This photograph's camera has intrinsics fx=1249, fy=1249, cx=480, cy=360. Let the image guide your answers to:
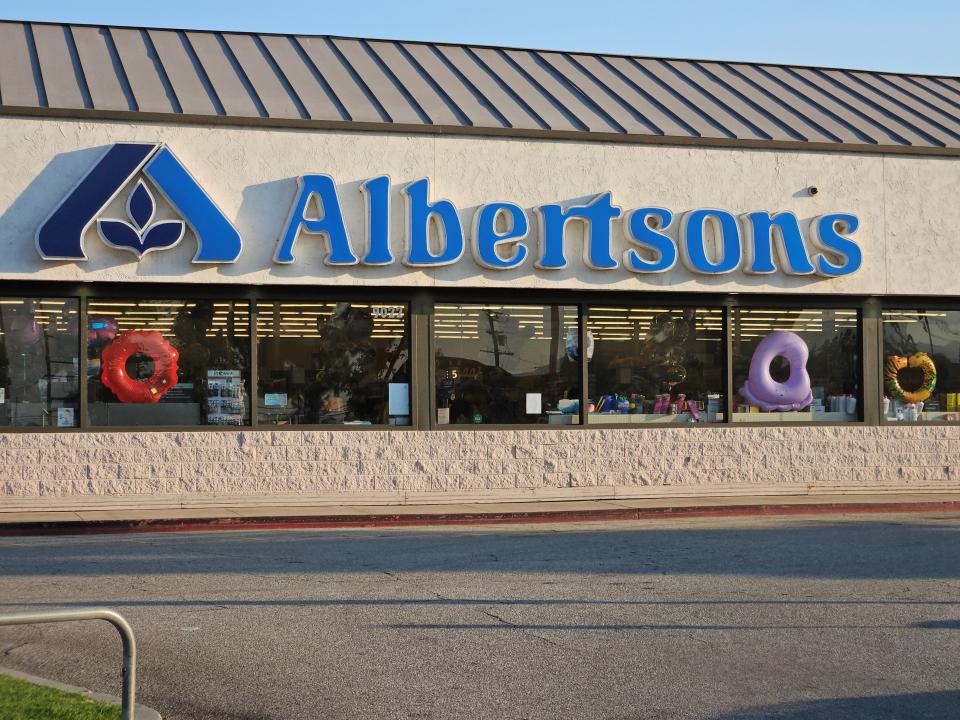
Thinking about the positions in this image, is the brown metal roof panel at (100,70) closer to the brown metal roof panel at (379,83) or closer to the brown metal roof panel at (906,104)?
the brown metal roof panel at (379,83)

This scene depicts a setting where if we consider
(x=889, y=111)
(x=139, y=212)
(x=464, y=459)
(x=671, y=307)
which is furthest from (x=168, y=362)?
(x=889, y=111)

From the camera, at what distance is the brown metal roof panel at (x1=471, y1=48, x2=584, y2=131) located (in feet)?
67.1

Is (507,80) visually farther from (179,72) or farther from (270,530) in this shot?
(270,530)

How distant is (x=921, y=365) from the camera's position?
21484 millimetres

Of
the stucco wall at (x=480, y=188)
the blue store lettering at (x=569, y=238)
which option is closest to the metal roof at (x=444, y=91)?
the stucco wall at (x=480, y=188)

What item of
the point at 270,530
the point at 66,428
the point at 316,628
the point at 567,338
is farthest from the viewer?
the point at 567,338

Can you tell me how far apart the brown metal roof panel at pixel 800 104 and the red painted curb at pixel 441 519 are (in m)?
6.24

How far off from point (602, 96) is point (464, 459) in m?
7.30

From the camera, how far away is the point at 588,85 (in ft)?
74.9

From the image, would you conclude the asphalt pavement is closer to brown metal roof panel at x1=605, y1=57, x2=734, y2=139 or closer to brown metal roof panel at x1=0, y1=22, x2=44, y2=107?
brown metal roof panel at x1=0, y1=22, x2=44, y2=107

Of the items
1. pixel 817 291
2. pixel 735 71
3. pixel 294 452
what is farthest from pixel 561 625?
pixel 735 71

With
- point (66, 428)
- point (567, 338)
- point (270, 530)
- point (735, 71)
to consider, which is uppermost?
point (735, 71)

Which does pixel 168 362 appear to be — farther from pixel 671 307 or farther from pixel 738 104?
pixel 738 104

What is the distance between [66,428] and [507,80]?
9.86 metres
